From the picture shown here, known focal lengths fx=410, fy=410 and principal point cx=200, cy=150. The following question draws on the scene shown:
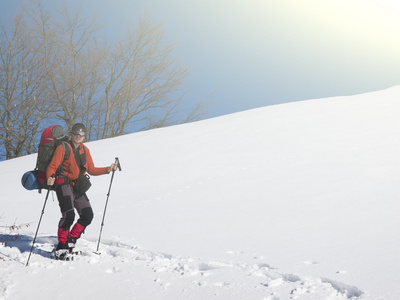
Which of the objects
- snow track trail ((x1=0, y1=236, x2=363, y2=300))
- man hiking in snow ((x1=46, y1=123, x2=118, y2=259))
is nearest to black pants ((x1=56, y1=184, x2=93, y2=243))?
man hiking in snow ((x1=46, y1=123, x2=118, y2=259))

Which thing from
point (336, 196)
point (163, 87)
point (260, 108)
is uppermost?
point (163, 87)

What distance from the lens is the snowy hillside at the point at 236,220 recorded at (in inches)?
158

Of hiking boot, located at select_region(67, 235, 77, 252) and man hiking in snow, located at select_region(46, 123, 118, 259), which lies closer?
man hiking in snow, located at select_region(46, 123, 118, 259)

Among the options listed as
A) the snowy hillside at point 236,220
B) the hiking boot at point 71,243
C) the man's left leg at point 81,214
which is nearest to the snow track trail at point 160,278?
the snowy hillside at point 236,220

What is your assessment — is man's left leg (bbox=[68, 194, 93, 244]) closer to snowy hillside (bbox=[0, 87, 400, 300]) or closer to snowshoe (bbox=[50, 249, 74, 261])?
snowshoe (bbox=[50, 249, 74, 261])

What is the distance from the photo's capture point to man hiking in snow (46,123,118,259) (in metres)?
4.66

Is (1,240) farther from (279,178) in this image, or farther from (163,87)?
(163,87)

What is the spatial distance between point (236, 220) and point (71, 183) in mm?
2514

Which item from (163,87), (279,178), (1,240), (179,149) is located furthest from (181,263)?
(163,87)

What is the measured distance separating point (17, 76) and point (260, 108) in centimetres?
1307

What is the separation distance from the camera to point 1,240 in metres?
5.84

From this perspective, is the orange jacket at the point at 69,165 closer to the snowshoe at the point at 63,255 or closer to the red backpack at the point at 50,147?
the red backpack at the point at 50,147

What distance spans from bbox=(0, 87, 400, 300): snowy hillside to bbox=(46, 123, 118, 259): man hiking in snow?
0.30 metres

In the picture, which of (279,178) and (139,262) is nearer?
(139,262)
